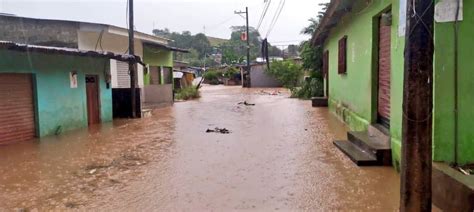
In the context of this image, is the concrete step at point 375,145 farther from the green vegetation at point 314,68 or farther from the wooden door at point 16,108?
the green vegetation at point 314,68

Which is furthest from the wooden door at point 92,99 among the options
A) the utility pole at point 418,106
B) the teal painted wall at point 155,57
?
the utility pole at point 418,106

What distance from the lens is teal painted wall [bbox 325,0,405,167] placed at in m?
6.30

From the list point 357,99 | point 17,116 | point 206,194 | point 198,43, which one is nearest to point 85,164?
point 206,194

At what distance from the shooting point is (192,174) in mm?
6387

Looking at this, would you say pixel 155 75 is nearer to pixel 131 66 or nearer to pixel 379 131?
pixel 131 66

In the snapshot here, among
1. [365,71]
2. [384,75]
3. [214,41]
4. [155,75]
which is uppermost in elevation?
[214,41]

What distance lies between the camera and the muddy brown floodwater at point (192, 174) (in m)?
5.01

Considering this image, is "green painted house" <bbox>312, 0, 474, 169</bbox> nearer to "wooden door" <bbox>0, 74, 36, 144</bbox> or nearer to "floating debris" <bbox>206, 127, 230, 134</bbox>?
"floating debris" <bbox>206, 127, 230, 134</bbox>

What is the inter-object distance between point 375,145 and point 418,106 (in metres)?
3.77

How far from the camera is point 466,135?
16.3 ft

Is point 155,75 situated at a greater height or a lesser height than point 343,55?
lesser

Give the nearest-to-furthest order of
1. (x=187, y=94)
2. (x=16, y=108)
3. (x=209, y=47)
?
1. (x=16, y=108)
2. (x=187, y=94)
3. (x=209, y=47)

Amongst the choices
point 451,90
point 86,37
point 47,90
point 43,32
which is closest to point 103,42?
point 86,37

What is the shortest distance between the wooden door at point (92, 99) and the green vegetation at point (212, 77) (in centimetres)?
3979
